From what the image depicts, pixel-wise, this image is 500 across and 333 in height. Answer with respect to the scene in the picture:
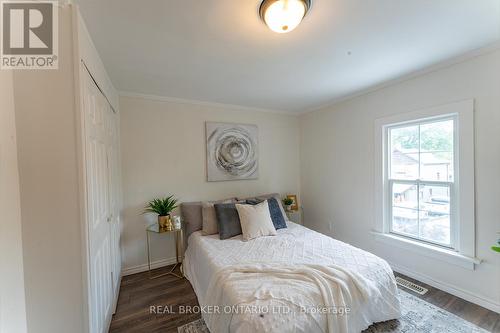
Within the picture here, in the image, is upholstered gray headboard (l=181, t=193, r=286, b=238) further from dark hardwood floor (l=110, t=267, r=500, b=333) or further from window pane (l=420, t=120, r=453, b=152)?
window pane (l=420, t=120, r=453, b=152)

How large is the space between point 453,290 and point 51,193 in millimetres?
3439

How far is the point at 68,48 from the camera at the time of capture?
1.18m

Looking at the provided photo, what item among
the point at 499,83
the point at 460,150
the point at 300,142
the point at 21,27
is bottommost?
the point at 460,150

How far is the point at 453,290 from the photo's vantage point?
2.07 metres

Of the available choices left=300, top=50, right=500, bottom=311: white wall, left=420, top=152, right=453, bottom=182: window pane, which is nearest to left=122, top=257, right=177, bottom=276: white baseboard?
left=300, top=50, right=500, bottom=311: white wall

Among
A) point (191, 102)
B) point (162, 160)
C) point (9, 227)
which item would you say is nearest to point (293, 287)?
point (9, 227)

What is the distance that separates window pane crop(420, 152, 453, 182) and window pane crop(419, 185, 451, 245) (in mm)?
104

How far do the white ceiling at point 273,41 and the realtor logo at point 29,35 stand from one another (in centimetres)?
21

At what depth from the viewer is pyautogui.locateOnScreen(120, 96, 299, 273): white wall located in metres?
2.68

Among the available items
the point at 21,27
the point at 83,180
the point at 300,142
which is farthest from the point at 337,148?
the point at 21,27

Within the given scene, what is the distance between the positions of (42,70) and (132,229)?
2.10 m

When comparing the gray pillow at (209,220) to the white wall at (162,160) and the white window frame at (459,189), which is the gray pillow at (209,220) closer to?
the white wall at (162,160)

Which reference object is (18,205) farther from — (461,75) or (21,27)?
(461,75)

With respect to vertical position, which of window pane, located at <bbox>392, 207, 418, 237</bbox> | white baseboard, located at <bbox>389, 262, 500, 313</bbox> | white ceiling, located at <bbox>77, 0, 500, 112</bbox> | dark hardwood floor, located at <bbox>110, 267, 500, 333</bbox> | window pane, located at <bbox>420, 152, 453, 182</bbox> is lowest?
dark hardwood floor, located at <bbox>110, 267, 500, 333</bbox>
